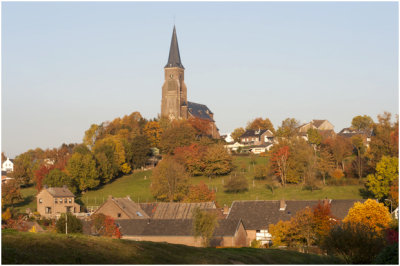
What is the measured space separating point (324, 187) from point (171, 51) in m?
85.0

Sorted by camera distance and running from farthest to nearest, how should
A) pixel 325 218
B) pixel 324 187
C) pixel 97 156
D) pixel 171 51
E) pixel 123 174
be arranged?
pixel 171 51 < pixel 123 174 < pixel 97 156 < pixel 324 187 < pixel 325 218

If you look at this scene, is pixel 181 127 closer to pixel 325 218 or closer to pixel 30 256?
pixel 325 218

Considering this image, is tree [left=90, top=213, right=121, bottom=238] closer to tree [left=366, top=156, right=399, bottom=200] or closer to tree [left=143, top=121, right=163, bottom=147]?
tree [left=366, top=156, right=399, bottom=200]

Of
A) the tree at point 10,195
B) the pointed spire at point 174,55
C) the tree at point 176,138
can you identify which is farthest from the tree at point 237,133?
the tree at point 10,195

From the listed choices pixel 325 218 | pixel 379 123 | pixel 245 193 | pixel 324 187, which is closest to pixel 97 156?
pixel 245 193

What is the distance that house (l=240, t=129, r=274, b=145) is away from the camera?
164 meters

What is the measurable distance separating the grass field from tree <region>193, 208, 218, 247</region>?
25.0m

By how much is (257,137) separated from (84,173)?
6831cm

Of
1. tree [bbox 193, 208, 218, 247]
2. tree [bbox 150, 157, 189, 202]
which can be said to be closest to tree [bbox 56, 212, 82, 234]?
tree [bbox 193, 208, 218, 247]

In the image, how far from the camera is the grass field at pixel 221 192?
8812cm

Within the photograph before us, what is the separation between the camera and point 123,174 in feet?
403

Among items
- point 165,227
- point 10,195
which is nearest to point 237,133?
point 10,195

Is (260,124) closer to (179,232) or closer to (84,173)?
(84,173)

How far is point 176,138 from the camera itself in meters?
126
